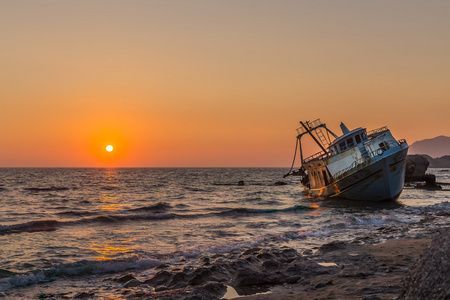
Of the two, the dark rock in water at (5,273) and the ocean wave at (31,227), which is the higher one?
the dark rock in water at (5,273)

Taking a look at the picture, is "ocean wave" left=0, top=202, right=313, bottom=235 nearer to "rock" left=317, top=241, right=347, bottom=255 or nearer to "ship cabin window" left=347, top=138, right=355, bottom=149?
"ship cabin window" left=347, top=138, right=355, bottom=149

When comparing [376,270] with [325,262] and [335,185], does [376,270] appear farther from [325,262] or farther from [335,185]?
[335,185]

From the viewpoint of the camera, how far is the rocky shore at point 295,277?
8.64 m

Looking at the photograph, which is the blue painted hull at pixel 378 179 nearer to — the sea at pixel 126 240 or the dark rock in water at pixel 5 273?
the sea at pixel 126 240

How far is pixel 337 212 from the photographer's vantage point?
30.9 meters

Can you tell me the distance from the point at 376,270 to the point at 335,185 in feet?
87.2

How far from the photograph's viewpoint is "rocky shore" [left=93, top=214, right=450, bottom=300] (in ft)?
28.3

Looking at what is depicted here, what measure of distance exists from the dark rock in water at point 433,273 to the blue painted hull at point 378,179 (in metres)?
28.9

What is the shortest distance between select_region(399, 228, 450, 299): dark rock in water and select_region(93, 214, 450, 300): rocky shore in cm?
224

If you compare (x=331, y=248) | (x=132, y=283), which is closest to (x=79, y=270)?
(x=132, y=283)

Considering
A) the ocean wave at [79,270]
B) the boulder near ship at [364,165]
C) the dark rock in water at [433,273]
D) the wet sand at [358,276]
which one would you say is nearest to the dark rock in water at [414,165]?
the boulder near ship at [364,165]

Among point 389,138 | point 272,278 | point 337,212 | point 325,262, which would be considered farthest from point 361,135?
point 272,278

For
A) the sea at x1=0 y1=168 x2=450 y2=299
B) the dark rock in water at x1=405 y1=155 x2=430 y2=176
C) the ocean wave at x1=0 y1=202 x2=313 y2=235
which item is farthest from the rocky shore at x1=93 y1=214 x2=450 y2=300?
the dark rock in water at x1=405 y1=155 x2=430 y2=176

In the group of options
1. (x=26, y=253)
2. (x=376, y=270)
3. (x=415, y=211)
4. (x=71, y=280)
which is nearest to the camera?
(x=376, y=270)
